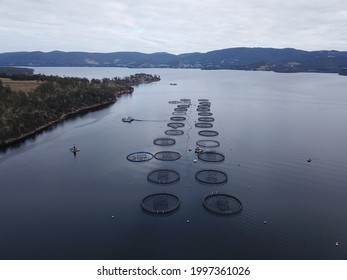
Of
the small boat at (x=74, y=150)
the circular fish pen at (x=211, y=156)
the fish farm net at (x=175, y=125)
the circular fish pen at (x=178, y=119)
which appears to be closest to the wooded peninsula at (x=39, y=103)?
the small boat at (x=74, y=150)

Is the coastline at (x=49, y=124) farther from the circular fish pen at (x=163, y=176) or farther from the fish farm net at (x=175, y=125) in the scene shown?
the circular fish pen at (x=163, y=176)

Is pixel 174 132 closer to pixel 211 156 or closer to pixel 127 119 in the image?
pixel 127 119

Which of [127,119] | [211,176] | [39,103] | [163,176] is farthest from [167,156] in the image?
[39,103]

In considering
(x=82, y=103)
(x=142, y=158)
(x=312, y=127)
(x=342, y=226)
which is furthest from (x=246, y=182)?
(x=82, y=103)

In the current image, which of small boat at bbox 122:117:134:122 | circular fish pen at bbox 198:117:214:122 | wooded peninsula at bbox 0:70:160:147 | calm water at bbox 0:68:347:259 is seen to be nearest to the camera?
calm water at bbox 0:68:347:259

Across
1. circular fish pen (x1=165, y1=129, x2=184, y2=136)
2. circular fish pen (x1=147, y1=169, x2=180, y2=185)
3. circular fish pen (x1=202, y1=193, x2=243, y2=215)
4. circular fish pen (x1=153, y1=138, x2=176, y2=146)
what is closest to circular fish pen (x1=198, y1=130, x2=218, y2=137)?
circular fish pen (x1=165, y1=129, x2=184, y2=136)

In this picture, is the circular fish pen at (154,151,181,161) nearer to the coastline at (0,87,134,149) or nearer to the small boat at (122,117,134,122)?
the small boat at (122,117,134,122)

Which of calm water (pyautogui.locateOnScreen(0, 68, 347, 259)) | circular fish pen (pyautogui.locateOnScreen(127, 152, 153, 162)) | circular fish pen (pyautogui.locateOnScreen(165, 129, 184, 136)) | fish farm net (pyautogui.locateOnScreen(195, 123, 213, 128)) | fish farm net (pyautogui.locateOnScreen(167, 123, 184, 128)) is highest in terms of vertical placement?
fish farm net (pyautogui.locateOnScreen(195, 123, 213, 128))
